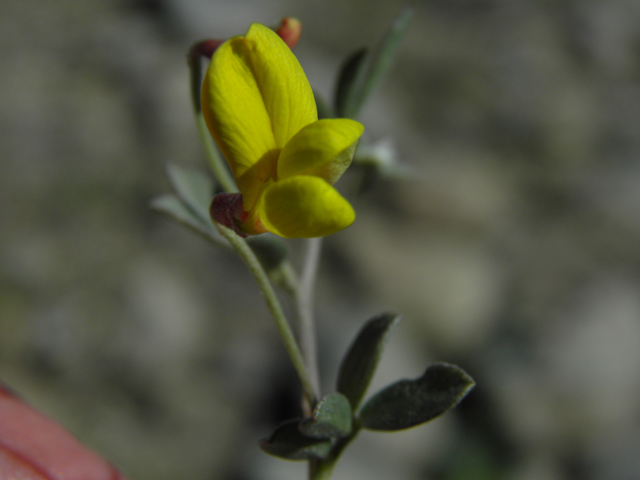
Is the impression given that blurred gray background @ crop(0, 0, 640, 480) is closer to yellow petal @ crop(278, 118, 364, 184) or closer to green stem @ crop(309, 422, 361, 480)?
green stem @ crop(309, 422, 361, 480)

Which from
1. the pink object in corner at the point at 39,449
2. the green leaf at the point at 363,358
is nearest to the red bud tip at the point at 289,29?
the green leaf at the point at 363,358

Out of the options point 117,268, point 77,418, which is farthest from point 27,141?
point 77,418

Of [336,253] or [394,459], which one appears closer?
[394,459]

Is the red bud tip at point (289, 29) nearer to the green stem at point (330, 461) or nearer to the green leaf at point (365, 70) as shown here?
the green leaf at point (365, 70)

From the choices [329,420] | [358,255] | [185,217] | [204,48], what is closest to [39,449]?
[185,217]

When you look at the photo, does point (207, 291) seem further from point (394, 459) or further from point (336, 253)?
point (394, 459)

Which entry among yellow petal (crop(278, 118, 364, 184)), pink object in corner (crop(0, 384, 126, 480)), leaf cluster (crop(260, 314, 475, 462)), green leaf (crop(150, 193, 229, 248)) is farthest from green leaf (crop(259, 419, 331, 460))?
pink object in corner (crop(0, 384, 126, 480))

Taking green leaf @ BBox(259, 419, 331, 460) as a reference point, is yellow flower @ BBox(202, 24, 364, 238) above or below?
above
